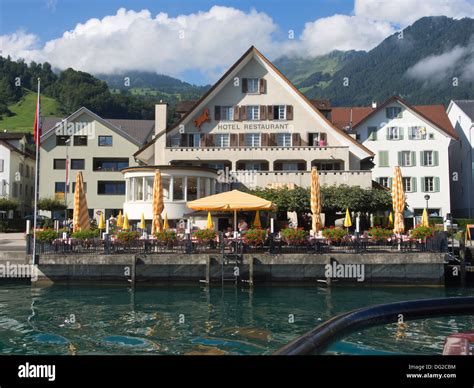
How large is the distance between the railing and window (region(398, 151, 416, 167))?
111 feet

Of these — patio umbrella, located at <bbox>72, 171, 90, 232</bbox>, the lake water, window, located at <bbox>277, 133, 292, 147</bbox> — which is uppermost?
window, located at <bbox>277, 133, 292, 147</bbox>

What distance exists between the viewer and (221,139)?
45.4m

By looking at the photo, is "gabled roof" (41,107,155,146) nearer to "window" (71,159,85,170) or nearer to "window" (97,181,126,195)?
"window" (71,159,85,170)

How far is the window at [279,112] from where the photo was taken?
45406 millimetres

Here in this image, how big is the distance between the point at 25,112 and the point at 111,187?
2756 inches

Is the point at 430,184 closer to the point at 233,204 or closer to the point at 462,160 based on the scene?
the point at 462,160

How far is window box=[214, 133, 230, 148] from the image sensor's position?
45.3 m

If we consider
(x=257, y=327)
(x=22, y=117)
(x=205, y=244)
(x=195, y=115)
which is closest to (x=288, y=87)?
(x=195, y=115)

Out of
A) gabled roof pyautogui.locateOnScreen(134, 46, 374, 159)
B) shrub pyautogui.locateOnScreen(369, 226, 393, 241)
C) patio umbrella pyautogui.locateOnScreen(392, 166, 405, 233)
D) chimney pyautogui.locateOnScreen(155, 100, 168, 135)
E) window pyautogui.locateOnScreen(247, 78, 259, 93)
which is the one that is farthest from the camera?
chimney pyautogui.locateOnScreen(155, 100, 168, 135)

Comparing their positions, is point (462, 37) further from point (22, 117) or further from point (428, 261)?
point (428, 261)

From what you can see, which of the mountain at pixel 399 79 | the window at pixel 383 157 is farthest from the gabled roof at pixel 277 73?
the mountain at pixel 399 79

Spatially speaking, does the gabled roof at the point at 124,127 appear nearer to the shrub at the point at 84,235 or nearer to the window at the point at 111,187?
the window at the point at 111,187

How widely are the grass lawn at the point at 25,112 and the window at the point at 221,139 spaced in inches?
2864

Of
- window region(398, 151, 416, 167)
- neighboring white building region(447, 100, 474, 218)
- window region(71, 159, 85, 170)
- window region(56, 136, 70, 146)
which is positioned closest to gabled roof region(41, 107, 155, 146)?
window region(56, 136, 70, 146)
